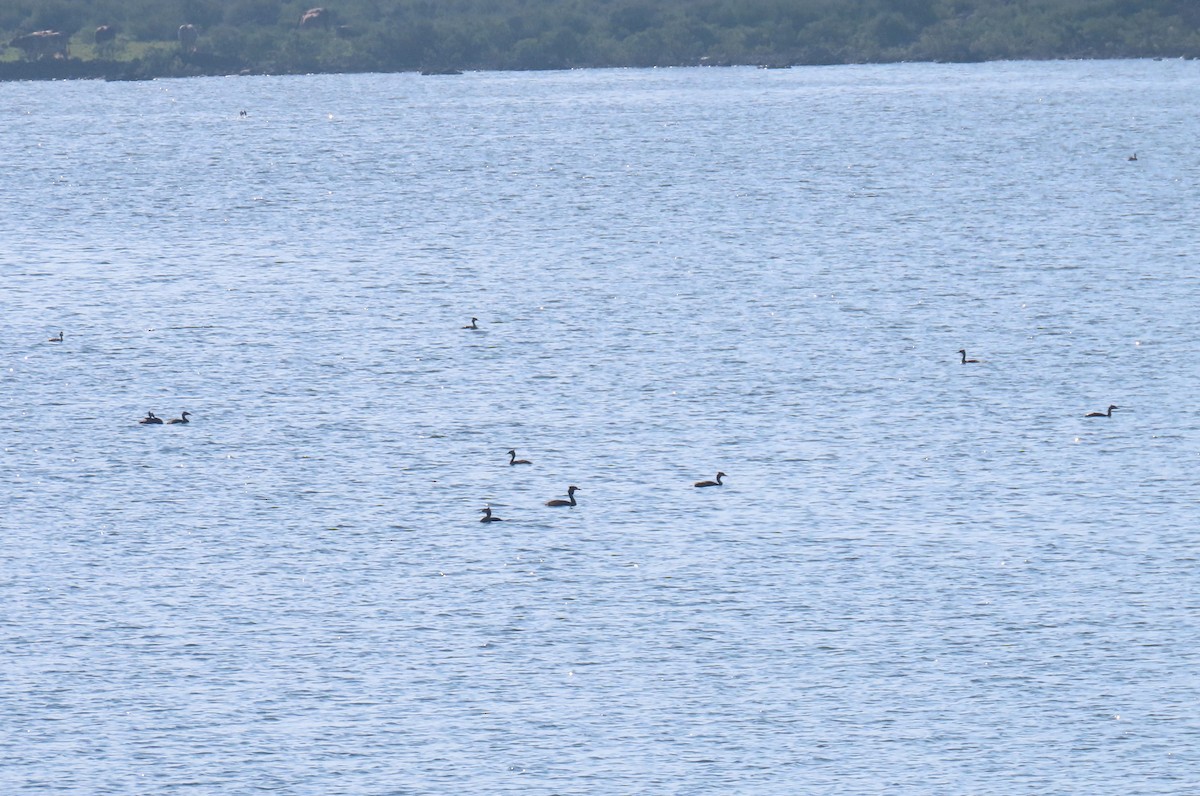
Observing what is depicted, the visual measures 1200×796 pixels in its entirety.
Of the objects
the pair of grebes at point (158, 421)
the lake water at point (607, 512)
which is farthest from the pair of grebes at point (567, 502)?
the pair of grebes at point (158, 421)

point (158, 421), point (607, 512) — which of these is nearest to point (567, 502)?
point (607, 512)

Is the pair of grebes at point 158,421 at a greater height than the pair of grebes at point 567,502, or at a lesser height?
greater

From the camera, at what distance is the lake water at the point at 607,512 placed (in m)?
31.1

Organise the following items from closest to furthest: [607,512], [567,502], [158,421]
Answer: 1. [607,512]
2. [567,502]
3. [158,421]

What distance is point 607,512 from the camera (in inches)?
1730

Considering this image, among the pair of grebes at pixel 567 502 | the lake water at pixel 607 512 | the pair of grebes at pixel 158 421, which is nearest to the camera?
the lake water at pixel 607 512

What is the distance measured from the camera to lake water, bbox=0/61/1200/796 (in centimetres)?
3114

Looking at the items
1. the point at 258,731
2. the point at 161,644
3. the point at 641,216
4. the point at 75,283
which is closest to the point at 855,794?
the point at 258,731

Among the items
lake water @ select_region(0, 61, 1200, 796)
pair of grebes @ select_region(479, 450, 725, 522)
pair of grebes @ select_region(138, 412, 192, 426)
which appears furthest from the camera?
pair of grebes @ select_region(138, 412, 192, 426)

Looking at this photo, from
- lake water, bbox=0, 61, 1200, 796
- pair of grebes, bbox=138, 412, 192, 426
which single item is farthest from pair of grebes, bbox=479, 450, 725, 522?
pair of grebes, bbox=138, 412, 192, 426

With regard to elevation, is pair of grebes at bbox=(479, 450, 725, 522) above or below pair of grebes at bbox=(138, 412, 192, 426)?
below

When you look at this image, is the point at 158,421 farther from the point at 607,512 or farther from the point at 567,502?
the point at 607,512

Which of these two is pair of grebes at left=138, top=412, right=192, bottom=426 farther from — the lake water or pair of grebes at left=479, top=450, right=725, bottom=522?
pair of grebes at left=479, top=450, right=725, bottom=522

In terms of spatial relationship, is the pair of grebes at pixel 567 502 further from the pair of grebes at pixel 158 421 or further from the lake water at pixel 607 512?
the pair of grebes at pixel 158 421
